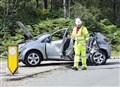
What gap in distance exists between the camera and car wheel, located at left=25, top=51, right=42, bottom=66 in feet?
55.0

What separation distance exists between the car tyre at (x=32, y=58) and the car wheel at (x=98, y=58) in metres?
2.19

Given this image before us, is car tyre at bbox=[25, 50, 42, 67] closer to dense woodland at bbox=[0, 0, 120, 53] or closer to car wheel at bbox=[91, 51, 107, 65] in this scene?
car wheel at bbox=[91, 51, 107, 65]

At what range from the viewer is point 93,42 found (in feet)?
55.7

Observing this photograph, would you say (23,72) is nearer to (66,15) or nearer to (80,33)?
(80,33)

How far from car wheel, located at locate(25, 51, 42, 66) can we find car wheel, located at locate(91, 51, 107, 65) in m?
2.19

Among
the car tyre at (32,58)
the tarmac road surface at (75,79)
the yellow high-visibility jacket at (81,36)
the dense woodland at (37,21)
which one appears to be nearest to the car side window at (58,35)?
the car tyre at (32,58)

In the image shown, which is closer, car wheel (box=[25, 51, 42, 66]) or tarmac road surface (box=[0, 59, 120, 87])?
tarmac road surface (box=[0, 59, 120, 87])

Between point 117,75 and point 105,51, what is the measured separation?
3.87m

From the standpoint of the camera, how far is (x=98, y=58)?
56.2 feet

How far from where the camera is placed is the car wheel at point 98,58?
17.0 metres

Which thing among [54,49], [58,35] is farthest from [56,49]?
[58,35]

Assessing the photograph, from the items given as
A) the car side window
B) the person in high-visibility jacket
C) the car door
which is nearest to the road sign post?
the person in high-visibility jacket

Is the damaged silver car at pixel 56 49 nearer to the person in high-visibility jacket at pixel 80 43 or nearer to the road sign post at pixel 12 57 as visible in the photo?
the person in high-visibility jacket at pixel 80 43

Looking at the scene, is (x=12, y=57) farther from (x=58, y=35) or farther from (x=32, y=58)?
(x=58, y=35)
